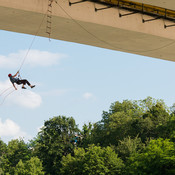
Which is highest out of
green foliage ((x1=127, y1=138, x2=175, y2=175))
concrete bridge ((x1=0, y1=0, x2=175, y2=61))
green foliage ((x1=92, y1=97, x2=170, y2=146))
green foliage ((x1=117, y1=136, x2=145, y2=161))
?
green foliage ((x1=92, y1=97, x2=170, y2=146))

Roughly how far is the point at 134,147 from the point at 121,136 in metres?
6.80

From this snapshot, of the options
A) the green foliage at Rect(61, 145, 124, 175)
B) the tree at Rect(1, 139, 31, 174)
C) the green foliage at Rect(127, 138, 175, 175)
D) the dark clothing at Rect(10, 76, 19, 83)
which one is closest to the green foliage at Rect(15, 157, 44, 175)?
the tree at Rect(1, 139, 31, 174)

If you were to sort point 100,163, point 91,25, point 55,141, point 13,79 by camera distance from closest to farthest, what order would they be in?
point 13,79 → point 91,25 → point 100,163 → point 55,141

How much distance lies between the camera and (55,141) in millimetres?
68125

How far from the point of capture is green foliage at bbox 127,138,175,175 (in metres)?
38.7

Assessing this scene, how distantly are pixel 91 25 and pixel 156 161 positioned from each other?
26.7m

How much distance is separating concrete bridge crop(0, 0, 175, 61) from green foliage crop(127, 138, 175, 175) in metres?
21.4

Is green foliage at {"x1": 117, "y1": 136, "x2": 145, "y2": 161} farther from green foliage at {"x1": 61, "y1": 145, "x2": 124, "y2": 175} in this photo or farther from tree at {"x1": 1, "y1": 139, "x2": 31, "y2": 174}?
tree at {"x1": 1, "y1": 139, "x2": 31, "y2": 174}

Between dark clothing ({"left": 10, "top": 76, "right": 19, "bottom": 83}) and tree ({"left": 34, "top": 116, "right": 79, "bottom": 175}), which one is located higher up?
tree ({"left": 34, "top": 116, "right": 79, "bottom": 175})

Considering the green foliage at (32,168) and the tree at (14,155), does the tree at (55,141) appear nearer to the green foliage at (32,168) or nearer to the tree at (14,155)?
the green foliage at (32,168)

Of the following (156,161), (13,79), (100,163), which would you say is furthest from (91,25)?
(100,163)

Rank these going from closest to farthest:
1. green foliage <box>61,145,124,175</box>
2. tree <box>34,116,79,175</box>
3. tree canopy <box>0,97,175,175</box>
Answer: tree canopy <box>0,97,175,175</box> < green foliage <box>61,145,124,175</box> < tree <box>34,116,79,175</box>

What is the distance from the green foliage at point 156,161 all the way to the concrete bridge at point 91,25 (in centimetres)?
2135

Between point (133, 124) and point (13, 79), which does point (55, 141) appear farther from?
point (13, 79)
